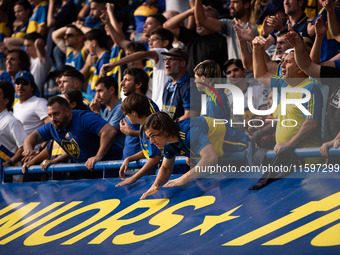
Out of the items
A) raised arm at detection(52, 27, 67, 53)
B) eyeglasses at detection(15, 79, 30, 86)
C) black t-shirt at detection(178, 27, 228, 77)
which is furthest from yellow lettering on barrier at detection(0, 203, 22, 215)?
raised arm at detection(52, 27, 67, 53)

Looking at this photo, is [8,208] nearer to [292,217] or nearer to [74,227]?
[74,227]

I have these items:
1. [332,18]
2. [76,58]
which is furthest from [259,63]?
[76,58]

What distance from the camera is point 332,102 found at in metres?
5.05

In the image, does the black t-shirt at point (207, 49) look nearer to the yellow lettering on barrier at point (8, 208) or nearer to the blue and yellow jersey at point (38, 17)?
the yellow lettering on barrier at point (8, 208)

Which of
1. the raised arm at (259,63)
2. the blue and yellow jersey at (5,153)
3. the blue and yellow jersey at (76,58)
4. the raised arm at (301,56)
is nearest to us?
the raised arm at (301,56)

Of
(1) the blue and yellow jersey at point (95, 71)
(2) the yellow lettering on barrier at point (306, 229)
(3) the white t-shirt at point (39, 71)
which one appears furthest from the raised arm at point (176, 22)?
(2) the yellow lettering on barrier at point (306, 229)

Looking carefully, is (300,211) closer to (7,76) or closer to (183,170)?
(183,170)

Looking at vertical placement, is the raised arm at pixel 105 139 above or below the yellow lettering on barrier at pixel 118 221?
above

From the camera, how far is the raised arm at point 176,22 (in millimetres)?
8617

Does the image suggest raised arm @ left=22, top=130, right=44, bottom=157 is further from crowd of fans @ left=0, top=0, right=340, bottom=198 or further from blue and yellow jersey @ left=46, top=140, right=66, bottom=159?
blue and yellow jersey @ left=46, top=140, right=66, bottom=159

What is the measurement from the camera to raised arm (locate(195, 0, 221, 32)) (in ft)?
26.3

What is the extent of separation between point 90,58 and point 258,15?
3369 millimetres

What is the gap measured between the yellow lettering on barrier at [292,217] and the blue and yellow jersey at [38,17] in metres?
9.49

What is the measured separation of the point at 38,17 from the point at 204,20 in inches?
221
